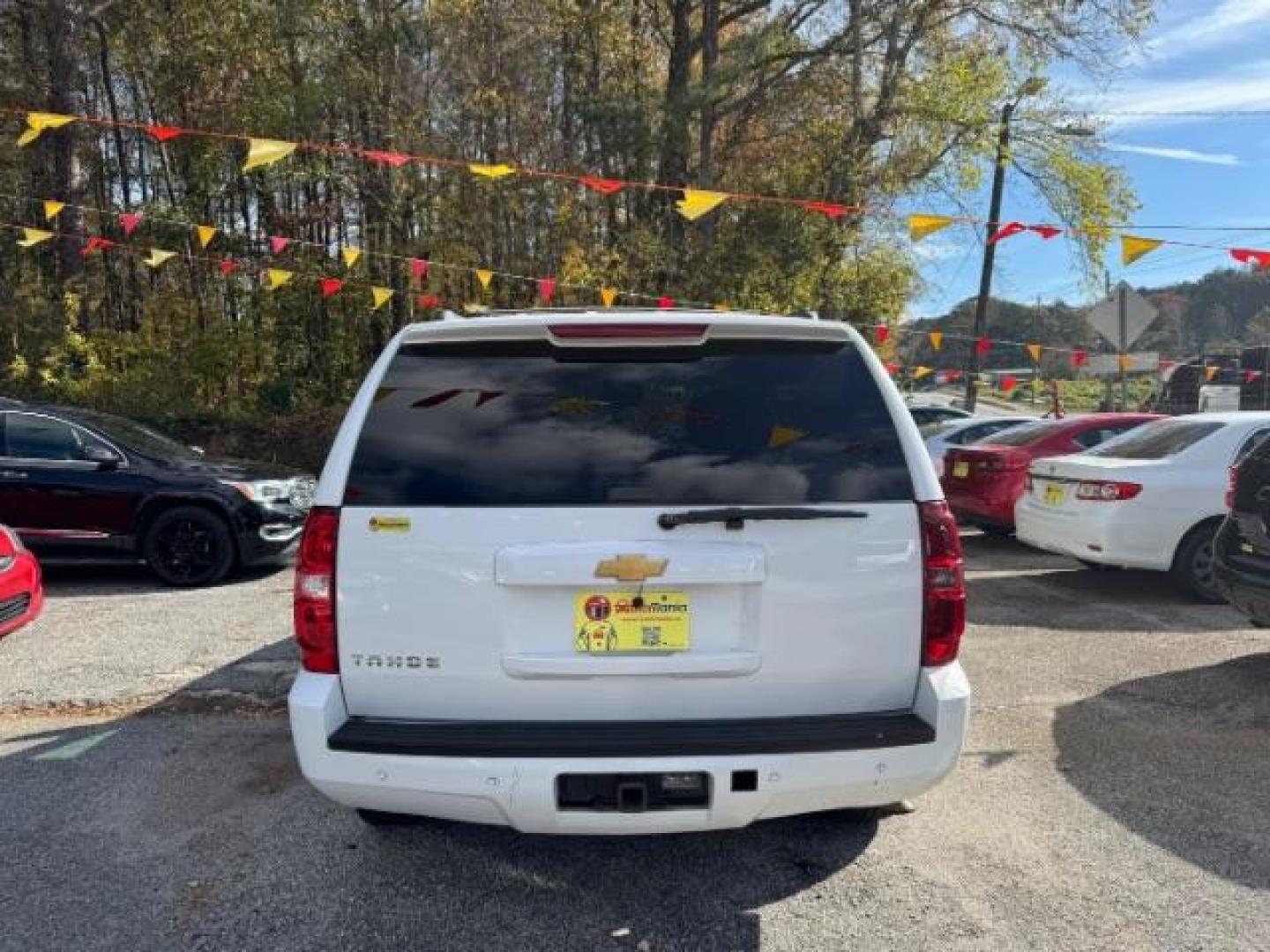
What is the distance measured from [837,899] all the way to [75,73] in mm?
17324

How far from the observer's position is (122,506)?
7613 mm

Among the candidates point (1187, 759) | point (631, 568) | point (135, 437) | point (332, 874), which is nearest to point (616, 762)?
point (631, 568)

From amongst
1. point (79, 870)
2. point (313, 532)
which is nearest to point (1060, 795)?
point (313, 532)

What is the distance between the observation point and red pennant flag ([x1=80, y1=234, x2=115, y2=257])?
13602 mm

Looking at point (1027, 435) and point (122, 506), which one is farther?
point (1027, 435)

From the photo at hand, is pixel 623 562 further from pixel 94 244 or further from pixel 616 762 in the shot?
pixel 94 244

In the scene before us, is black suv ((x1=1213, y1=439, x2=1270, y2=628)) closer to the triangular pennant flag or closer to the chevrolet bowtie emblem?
the triangular pennant flag

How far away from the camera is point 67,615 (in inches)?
264

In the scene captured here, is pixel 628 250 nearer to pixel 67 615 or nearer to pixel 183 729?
pixel 67 615

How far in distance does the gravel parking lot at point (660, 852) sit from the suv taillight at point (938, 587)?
2.81 ft

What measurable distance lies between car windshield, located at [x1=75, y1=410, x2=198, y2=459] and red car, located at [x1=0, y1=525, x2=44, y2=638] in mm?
2115

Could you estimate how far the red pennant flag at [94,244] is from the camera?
13602 mm

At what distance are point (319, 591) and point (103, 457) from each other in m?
6.21

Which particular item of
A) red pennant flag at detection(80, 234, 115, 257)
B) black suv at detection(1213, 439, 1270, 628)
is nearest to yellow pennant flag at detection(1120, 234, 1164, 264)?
black suv at detection(1213, 439, 1270, 628)
